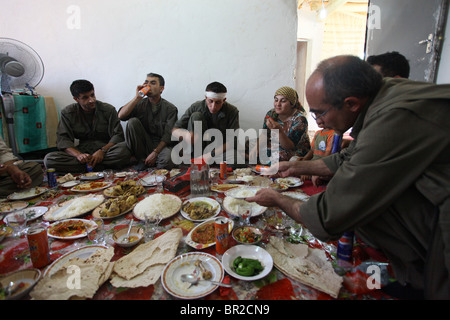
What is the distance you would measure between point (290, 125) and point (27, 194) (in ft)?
11.2

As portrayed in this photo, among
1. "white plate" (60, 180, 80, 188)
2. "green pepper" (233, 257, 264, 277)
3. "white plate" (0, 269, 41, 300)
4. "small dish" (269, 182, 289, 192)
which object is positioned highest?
"white plate" (0, 269, 41, 300)

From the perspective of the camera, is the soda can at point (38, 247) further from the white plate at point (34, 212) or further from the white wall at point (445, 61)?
the white wall at point (445, 61)

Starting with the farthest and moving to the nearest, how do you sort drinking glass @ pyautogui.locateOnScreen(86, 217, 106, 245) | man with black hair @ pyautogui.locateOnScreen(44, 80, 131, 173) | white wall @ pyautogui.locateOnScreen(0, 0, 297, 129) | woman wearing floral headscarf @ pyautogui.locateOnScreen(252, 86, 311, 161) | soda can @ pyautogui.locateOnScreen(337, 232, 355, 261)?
white wall @ pyautogui.locateOnScreen(0, 0, 297, 129), man with black hair @ pyautogui.locateOnScreen(44, 80, 131, 173), woman wearing floral headscarf @ pyautogui.locateOnScreen(252, 86, 311, 161), drinking glass @ pyautogui.locateOnScreen(86, 217, 106, 245), soda can @ pyautogui.locateOnScreen(337, 232, 355, 261)

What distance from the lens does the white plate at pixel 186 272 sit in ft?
3.58

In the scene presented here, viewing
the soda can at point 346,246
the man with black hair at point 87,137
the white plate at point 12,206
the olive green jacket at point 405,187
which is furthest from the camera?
→ the man with black hair at point 87,137

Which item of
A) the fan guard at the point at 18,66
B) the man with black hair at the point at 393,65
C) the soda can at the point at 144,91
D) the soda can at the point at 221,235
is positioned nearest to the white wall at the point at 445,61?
the man with black hair at the point at 393,65

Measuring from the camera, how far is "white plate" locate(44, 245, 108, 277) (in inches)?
49.1

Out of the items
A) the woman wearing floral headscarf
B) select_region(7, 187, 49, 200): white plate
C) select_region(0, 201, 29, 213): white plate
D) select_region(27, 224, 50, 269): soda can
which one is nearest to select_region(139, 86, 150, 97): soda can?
select_region(7, 187, 49, 200): white plate

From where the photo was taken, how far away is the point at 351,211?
107 centimetres

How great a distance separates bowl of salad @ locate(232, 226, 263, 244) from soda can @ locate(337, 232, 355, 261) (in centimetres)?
50

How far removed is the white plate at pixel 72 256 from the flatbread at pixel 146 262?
0.80ft

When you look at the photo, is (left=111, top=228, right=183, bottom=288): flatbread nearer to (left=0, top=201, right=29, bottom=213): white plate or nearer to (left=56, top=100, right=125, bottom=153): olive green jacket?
(left=0, top=201, right=29, bottom=213): white plate
